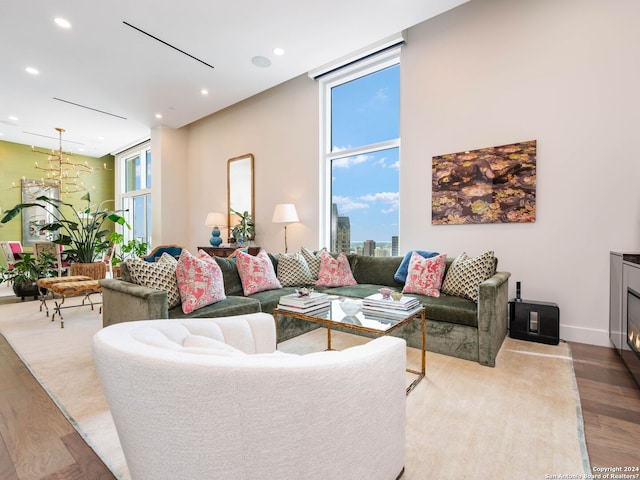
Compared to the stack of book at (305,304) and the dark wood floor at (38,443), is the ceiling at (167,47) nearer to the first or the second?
the stack of book at (305,304)

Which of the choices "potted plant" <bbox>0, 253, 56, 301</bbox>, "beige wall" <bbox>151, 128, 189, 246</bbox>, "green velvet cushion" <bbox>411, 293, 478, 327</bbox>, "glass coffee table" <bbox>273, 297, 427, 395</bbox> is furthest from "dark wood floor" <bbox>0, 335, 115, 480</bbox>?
"beige wall" <bbox>151, 128, 189, 246</bbox>

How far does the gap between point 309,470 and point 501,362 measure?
7.50 feet

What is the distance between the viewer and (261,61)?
4125 millimetres

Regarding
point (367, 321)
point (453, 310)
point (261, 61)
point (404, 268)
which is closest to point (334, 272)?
point (404, 268)

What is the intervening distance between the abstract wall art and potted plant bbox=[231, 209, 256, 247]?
313 cm

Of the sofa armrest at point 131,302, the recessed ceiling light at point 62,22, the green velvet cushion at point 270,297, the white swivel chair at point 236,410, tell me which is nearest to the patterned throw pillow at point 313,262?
the green velvet cushion at point 270,297

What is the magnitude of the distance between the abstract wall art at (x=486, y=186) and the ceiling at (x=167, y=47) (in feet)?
4.99

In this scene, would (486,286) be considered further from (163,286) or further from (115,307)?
(115,307)

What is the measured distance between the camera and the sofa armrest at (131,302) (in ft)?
7.14

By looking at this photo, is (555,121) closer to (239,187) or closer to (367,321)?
(367,321)

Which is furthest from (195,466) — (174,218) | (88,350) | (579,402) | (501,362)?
(174,218)

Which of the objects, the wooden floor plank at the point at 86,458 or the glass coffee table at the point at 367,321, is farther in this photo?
the glass coffee table at the point at 367,321

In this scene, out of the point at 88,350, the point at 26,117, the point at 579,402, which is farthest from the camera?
the point at 26,117

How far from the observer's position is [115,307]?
2518 mm
